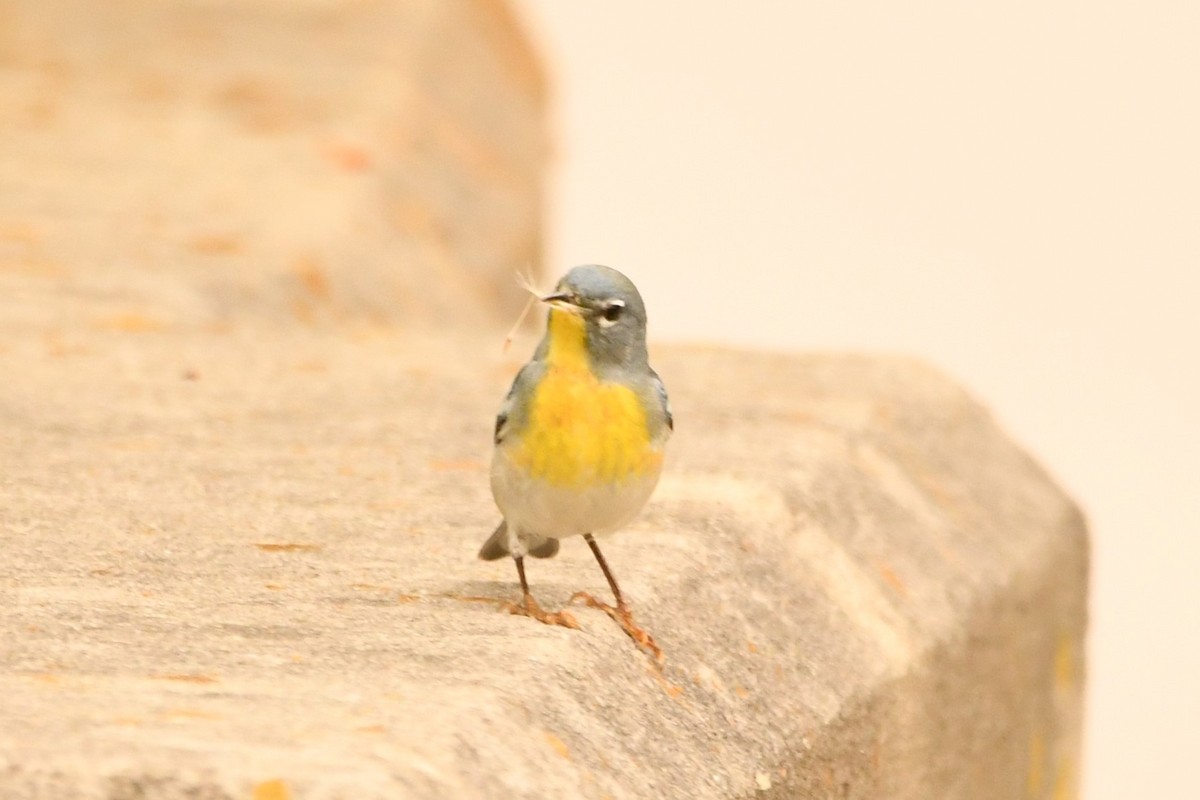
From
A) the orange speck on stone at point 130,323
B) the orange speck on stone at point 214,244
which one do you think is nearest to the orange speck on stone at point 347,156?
the orange speck on stone at point 214,244

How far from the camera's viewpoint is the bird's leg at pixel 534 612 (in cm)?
310

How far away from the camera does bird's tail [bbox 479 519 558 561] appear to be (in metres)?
3.33

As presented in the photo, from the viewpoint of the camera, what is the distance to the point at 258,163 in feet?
27.8

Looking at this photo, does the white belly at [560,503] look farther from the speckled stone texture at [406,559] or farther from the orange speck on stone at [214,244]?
the orange speck on stone at [214,244]

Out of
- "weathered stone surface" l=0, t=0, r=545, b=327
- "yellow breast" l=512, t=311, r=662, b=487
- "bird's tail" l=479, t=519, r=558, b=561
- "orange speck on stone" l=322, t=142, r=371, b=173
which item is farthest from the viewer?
"orange speck on stone" l=322, t=142, r=371, b=173

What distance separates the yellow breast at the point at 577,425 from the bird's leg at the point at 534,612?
8.3 inches

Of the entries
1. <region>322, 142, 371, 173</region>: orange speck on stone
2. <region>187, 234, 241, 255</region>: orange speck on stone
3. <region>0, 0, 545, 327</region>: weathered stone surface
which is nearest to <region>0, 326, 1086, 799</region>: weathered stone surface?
<region>0, 0, 545, 327</region>: weathered stone surface

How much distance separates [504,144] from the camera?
11.2 m

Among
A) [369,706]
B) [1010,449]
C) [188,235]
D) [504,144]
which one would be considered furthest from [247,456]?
[504,144]

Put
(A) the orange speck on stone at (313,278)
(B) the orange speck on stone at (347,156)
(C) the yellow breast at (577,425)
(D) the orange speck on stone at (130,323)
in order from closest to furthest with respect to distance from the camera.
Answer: (C) the yellow breast at (577,425) → (D) the orange speck on stone at (130,323) → (A) the orange speck on stone at (313,278) → (B) the orange speck on stone at (347,156)

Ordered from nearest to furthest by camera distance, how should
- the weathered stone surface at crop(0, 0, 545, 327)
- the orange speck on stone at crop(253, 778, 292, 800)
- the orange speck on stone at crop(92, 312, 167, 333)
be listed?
the orange speck on stone at crop(253, 778, 292, 800) → the orange speck on stone at crop(92, 312, 167, 333) → the weathered stone surface at crop(0, 0, 545, 327)

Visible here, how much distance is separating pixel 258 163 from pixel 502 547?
5.50m

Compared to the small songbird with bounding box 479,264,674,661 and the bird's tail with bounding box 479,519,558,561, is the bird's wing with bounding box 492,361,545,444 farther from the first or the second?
the bird's tail with bounding box 479,519,558,561

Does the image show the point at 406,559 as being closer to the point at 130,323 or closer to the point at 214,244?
the point at 130,323
